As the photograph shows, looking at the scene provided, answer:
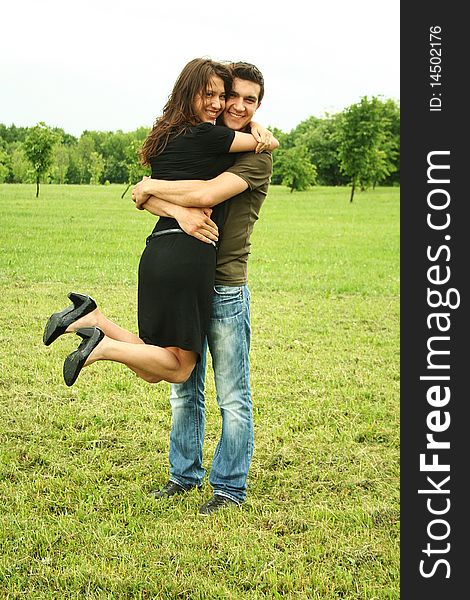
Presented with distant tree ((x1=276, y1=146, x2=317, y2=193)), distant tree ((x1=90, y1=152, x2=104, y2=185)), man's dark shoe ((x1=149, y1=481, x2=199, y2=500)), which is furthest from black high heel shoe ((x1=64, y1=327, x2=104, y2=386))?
distant tree ((x1=90, y1=152, x2=104, y2=185))

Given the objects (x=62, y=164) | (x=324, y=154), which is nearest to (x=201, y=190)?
(x=62, y=164)

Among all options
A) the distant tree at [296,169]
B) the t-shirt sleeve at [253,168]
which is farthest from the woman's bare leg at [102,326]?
the distant tree at [296,169]

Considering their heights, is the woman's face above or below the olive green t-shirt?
above

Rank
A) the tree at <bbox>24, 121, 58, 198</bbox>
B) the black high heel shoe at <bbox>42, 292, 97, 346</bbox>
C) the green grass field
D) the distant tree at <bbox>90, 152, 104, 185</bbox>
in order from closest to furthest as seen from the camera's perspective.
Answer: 1. the green grass field
2. the black high heel shoe at <bbox>42, 292, 97, 346</bbox>
3. the tree at <bbox>24, 121, 58, 198</bbox>
4. the distant tree at <bbox>90, 152, 104, 185</bbox>

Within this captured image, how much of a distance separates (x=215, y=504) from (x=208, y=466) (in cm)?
66

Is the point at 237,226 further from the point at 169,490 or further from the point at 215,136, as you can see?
the point at 169,490

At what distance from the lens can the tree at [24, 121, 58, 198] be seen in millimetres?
30391

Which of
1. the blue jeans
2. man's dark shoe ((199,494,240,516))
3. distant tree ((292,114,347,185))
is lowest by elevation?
man's dark shoe ((199,494,240,516))

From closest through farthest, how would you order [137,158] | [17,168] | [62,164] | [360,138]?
1. [137,158]
2. [360,138]
3. [17,168]
4. [62,164]

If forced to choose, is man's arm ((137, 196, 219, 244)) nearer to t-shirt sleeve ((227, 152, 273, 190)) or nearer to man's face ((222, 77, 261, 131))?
t-shirt sleeve ((227, 152, 273, 190))

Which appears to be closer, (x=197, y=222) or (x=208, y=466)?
(x=197, y=222)

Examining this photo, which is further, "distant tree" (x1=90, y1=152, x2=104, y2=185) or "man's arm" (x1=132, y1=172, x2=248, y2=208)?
"distant tree" (x1=90, y1=152, x2=104, y2=185)

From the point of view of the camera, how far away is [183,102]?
3.77 meters

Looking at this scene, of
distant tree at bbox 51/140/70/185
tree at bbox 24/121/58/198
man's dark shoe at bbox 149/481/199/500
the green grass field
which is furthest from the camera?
distant tree at bbox 51/140/70/185
